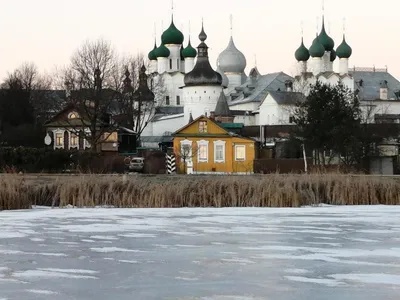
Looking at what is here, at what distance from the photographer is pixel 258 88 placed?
95.4m

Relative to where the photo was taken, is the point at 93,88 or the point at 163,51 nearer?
the point at 93,88

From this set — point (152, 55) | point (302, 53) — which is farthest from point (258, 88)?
point (152, 55)

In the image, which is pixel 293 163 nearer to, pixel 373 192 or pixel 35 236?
pixel 373 192

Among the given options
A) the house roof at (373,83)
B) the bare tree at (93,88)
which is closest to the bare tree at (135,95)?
the bare tree at (93,88)

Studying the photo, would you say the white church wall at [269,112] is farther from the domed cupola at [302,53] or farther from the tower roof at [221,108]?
the domed cupola at [302,53]

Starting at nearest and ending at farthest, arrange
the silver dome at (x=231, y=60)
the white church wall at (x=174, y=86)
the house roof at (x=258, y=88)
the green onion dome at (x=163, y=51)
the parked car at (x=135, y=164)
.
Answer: the parked car at (x=135, y=164), the house roof at (x=258, y=88), the green onion dome at (x=163, y=51), the white church wall at (x=174, y=86), the silver dome at (x=231, y=60)

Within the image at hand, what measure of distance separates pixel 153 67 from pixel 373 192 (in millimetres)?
84286

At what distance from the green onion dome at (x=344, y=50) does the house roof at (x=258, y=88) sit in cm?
662

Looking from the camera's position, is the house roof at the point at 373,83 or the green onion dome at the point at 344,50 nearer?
the green onion dome at the point at 344,50

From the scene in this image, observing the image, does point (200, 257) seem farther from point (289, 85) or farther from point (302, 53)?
point (302, 53)

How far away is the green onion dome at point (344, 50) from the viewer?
93812 mm

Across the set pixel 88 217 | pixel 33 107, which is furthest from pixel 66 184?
→ pixel 33 107

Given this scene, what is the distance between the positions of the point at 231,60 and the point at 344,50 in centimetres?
1529

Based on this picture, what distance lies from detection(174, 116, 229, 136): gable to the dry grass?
33.6 meters
